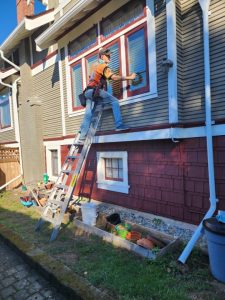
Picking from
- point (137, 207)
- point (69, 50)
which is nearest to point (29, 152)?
point (69, 50)

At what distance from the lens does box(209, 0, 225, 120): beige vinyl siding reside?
13.5 feet

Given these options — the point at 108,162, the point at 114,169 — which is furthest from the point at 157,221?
the point at 108,162

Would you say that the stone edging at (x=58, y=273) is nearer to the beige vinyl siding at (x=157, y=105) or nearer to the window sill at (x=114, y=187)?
the window sill at (x=114, y=187)

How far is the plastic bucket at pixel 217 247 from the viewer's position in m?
2.86

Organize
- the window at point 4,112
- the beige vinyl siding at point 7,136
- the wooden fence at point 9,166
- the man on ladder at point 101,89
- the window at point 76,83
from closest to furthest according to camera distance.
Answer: the man on ladder at point 101,89 → the window at point 76,83 → the wooden fence at point 9,166 → the beige vinyl siding at point 7,136 → the window at point 4,112

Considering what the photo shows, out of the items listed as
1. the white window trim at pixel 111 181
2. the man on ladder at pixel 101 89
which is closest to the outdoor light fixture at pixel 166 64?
the man on ladder at pixel 101 89

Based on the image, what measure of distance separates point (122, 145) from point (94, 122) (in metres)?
0.86

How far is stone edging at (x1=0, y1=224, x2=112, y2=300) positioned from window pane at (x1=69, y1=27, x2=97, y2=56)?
492 centimetres

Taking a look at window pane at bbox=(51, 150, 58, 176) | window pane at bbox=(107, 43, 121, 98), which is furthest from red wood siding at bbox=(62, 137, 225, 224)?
window pane at bbox=(51, 150, 58, 176)

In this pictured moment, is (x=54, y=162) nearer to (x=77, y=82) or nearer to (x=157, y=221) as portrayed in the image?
(x=77, y=82)

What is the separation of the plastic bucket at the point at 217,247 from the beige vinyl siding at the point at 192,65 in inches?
82.9

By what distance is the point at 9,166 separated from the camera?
357 inches

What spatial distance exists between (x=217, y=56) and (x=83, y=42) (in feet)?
12.2

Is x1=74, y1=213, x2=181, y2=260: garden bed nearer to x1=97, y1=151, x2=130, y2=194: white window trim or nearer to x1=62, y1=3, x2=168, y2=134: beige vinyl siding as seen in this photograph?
x1=97, y1=151, x2=130, y2=194: white window trim
